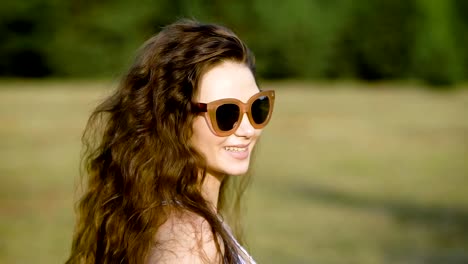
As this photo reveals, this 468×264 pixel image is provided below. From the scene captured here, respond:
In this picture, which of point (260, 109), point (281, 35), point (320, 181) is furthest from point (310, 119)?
point (260, 109)

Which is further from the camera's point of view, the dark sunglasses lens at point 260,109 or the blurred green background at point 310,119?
the blurred green background at point 310,119

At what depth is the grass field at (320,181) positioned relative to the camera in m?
7.05

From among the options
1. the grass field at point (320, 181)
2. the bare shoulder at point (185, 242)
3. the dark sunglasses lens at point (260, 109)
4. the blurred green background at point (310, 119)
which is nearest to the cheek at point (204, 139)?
the dark sunglasses lens at point (260, 109)

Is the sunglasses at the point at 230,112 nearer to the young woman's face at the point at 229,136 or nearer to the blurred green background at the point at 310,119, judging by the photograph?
the young woman's face at the point at 229,136

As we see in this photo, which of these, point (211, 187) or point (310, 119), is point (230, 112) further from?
point (310, 119)

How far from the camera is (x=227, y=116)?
1763 millimetres

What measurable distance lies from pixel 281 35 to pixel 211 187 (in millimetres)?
27570

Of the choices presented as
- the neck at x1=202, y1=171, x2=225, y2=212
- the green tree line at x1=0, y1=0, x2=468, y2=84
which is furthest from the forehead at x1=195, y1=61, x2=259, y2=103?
the green tree line at x1=0, y1=0, x2=468, y2=84

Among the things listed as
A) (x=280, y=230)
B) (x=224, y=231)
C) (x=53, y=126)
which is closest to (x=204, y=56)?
(x=224, y=231)

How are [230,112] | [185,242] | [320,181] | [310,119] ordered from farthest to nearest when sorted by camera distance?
[310,119] < [320,181] < [230,112] < [185,242]

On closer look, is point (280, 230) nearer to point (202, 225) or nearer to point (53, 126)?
point (202, 225)

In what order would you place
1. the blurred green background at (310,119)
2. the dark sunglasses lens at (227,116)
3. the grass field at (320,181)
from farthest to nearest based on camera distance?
the blurred green background at (310,119)
the grass field at (320,181)
the dark sunglasses lens at (227,116)

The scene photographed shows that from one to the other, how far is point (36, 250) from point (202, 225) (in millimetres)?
5408

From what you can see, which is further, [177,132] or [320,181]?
[320,181]
